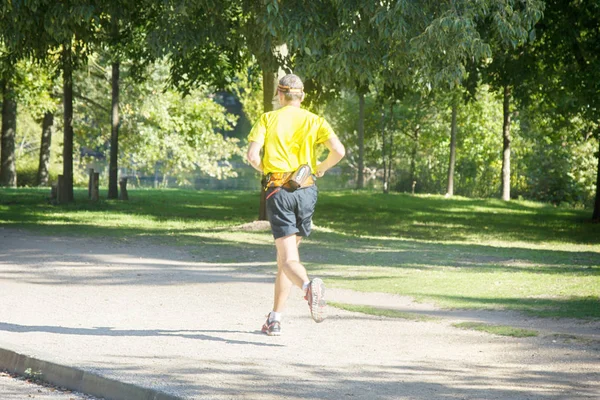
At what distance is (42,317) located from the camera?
9.09 m

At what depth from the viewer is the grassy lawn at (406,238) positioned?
12.1 m

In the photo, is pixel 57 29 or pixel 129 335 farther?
pixel 57 29

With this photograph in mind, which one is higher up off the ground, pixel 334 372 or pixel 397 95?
pixel 397 95

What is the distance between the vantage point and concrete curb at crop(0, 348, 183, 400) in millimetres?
6011

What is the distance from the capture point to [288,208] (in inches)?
303

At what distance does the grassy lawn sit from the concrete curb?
5.03 metres

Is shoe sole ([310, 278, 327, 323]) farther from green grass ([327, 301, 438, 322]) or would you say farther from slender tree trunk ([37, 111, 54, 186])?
slender tree trunk ([37, 111, 54, 186])

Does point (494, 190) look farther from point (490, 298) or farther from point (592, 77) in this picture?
point (490, 298)

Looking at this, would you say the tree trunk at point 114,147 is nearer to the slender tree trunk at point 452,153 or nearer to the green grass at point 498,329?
the slender tree trunk at point 452,153

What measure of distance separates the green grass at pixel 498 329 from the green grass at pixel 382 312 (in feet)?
1.63

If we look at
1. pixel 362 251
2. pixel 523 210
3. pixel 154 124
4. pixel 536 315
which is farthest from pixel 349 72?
pixel 154 124

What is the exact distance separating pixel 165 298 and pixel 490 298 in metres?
3.81

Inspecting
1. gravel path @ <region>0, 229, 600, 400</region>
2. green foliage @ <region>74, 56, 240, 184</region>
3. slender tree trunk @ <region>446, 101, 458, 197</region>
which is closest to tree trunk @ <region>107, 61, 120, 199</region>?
green foliage @ <region>74, 56, 240, 184</region>

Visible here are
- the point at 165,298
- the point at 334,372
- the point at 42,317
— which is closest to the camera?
the point at 334,372
